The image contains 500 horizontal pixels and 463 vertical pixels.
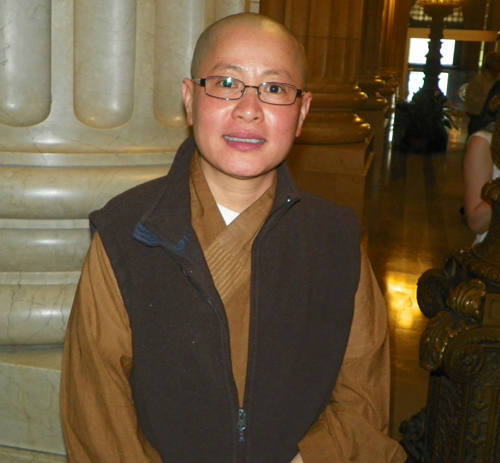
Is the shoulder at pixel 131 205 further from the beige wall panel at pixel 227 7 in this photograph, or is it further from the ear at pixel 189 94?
the beige wall panel at pixel 227 7

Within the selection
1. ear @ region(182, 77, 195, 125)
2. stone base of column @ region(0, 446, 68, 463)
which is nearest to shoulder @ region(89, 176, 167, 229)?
ear @ region(182, 77, 195, 125)

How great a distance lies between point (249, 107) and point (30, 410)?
1278 millimetres

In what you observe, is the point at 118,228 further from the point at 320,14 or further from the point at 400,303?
the point at 320,14

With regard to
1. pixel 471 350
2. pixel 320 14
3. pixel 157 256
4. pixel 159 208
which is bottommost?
pixel 471 350

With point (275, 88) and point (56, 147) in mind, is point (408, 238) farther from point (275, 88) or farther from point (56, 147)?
point (275, 88)

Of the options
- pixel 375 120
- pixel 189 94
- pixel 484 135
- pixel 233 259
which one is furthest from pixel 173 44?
pixel 375 120

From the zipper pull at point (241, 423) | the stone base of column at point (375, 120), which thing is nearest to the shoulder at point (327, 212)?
the zipper pull at point (241, 423)

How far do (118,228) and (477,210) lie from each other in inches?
80.9

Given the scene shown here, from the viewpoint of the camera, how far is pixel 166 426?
174 centimetres

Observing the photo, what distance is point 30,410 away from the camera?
239 centimetres

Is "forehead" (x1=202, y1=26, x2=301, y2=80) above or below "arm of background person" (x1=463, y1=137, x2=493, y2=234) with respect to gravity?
above

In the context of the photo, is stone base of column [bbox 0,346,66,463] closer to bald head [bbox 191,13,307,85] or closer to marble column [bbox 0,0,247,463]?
marble column [bbox 0,0,247,463]

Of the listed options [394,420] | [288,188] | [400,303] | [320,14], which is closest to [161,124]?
[288,188]

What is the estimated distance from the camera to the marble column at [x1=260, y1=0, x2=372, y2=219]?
274 inches
